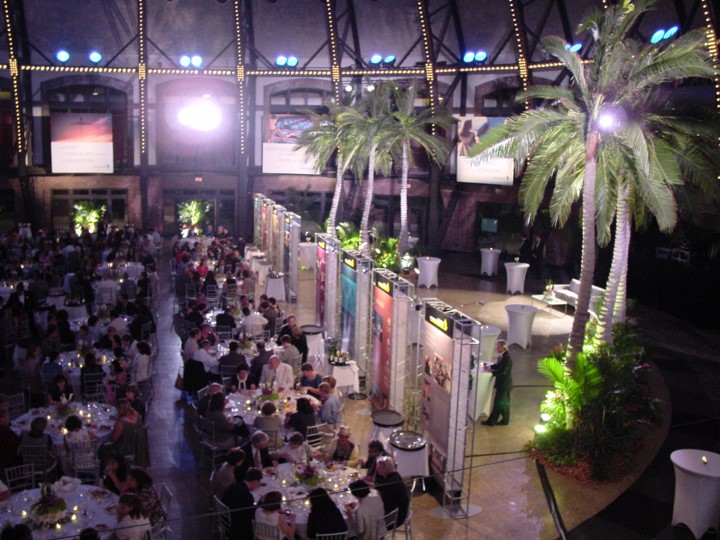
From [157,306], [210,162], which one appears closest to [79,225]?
[210,162]

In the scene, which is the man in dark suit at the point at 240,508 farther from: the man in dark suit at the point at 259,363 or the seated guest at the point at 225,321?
the seated guest at the point at 225,321

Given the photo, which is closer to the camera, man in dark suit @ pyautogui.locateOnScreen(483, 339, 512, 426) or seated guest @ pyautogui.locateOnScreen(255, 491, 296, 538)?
seated guest @ pyautogui.locateOnScreen(255, 491, 296, 538)

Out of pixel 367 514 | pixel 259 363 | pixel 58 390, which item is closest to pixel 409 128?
pixel 259 363

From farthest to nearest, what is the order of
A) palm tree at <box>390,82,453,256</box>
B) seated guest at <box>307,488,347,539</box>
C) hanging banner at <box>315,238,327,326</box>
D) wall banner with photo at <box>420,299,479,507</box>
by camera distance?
palm tree at <box>390,82,453,256</box>
hanging banner at <box>315,238,327,326</box>
wall banner with photo at <box>420,299,479,507</box>
seated guest at <box>307,488,347,539</box>

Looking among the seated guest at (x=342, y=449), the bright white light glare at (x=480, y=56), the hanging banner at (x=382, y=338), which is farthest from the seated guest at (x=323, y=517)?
the bright white light glare at (x=480, y=56)

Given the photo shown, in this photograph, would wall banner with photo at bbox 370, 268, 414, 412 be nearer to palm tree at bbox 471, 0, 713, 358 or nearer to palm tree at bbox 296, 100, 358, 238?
palm tree at bbox 471, 0, 713, 358

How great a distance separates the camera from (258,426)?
10.7m

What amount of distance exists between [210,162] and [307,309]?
1584 cm

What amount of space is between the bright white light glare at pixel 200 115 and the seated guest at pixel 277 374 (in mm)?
24028

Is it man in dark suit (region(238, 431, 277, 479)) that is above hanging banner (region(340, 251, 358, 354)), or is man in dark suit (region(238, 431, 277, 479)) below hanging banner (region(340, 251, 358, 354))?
below

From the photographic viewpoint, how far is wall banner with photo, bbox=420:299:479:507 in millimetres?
10156

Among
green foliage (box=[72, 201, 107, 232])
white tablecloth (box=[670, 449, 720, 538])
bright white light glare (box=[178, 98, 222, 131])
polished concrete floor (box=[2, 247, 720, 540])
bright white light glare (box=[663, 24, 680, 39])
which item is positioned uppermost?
bright white light glare (box=[663, 24, 680, 39])

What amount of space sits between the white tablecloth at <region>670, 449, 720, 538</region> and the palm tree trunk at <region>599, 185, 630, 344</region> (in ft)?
16.0

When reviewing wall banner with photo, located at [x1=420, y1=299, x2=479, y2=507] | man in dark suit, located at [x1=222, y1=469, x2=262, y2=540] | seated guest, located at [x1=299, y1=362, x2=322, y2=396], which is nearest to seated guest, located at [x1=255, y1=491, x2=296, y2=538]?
man in dark suit, located at [x1=222, y1=469, x2=262, y2=540]
